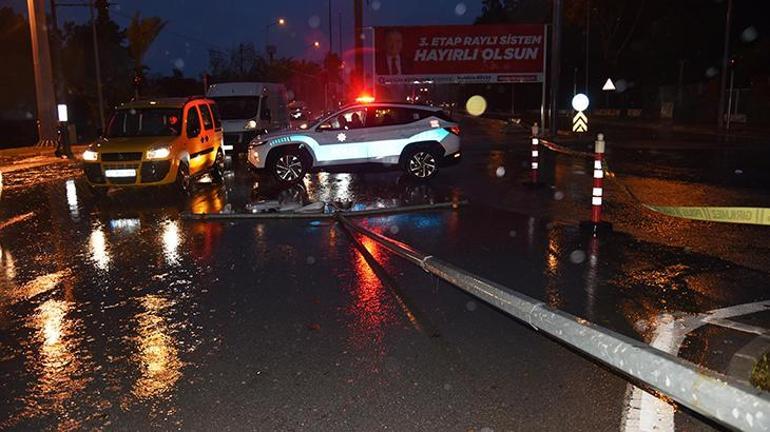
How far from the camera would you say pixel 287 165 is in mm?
15148

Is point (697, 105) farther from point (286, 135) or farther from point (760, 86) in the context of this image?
point (286, 135)

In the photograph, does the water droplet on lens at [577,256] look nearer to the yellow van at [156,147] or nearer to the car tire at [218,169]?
the yellow van at [156,147]

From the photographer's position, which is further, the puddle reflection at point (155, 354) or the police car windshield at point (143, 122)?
the police car windshield at point (143, 122)

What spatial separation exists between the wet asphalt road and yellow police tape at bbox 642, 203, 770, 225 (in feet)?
0.87

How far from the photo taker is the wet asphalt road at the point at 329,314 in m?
4.09

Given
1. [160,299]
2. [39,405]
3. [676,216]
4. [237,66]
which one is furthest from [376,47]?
[237,66]

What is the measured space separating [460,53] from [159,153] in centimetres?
2038

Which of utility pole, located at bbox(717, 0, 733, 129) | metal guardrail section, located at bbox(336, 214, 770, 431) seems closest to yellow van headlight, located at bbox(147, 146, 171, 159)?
metal guardrail section, located at bbox(336, 214, 770, 431)

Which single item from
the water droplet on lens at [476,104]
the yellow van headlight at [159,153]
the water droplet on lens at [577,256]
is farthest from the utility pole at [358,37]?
the water droplet on lens at [476,104]

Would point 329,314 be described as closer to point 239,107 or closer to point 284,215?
point 284,215

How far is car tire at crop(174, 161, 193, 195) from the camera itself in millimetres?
13031

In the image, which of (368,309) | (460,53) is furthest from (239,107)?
(368,309)

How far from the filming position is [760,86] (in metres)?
36.4

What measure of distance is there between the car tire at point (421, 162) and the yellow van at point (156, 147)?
4.53m
